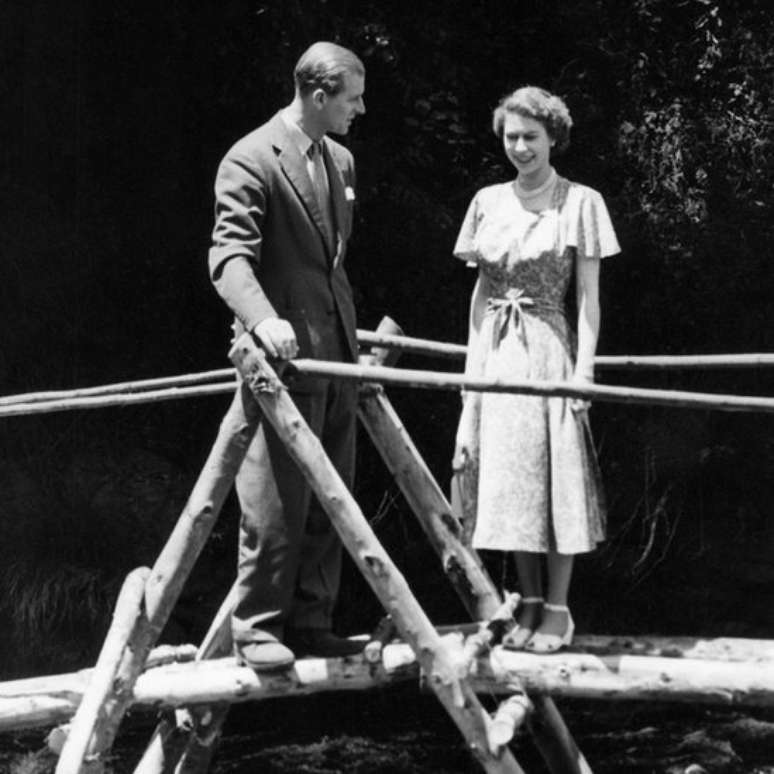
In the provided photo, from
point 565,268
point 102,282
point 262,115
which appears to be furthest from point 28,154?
point 565,268

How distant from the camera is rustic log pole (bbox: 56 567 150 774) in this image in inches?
226

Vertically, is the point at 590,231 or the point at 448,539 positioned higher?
the point at 590,231

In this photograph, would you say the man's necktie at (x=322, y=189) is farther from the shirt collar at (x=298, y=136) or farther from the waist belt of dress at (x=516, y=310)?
the waist belt of dress at (x=516, y=310)

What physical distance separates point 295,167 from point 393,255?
17.5 feet

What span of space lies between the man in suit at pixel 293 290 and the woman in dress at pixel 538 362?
517 millimetres

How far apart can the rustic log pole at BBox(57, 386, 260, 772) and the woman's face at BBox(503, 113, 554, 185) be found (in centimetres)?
122

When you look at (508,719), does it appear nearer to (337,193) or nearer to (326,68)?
(337,193)

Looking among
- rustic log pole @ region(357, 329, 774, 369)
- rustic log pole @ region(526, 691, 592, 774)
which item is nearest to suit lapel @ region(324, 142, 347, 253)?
rustic log pole @ region(357, 329, 774, 369)

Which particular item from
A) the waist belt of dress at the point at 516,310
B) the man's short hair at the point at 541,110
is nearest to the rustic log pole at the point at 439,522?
the waist belt of dress at the point at 516,310

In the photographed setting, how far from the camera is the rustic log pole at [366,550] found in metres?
5.64

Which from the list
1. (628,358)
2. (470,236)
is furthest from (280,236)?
(628,358)

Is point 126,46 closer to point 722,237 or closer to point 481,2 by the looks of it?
point 481,2

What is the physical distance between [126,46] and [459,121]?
232 cm

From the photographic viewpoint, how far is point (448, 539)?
647 cm
